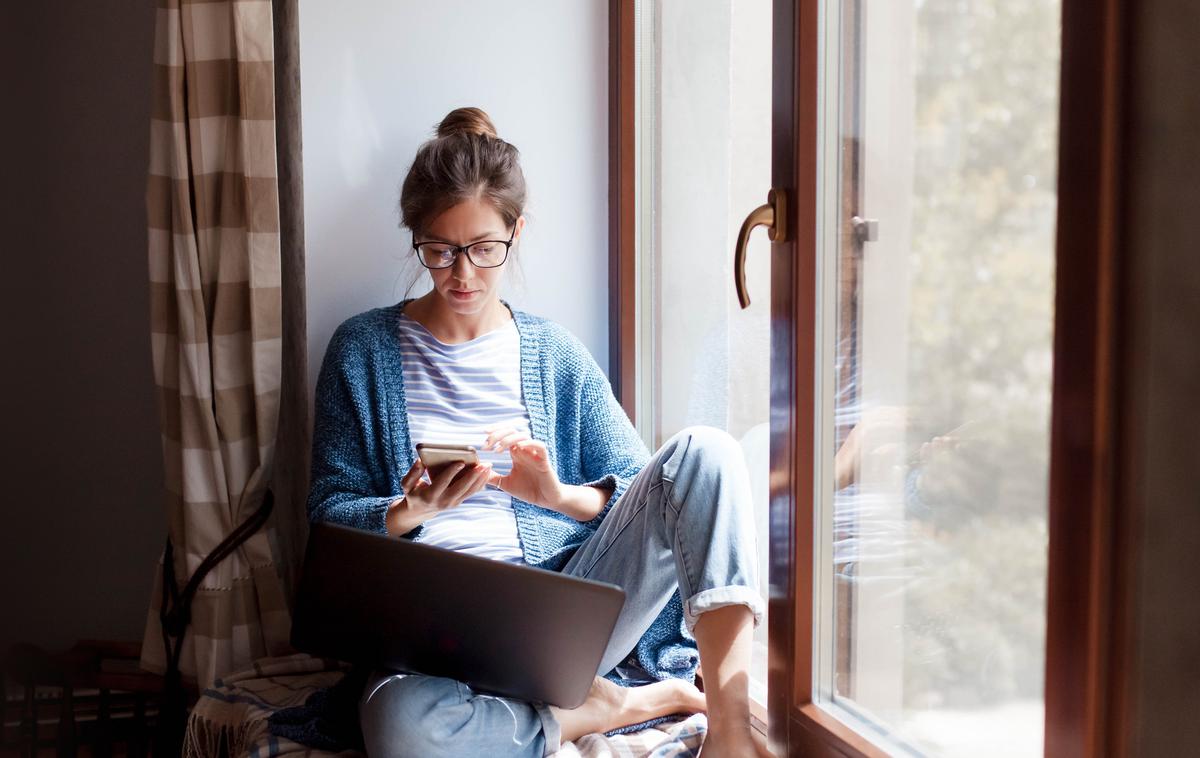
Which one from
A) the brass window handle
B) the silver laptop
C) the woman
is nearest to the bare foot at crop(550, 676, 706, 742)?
the woman

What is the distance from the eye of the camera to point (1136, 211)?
2.31ft

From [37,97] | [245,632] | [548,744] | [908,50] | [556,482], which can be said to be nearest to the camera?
[908,50]

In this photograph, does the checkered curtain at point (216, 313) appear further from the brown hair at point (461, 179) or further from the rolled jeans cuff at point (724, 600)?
the rolled jeans cuff at point (724, 600)

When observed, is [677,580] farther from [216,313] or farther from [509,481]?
[216,313]

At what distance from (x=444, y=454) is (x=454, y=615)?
204 millimetres

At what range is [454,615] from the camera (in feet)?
3.80

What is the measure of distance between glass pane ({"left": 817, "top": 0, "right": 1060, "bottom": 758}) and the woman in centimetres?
15

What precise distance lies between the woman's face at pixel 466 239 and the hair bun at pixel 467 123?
8.6 inches

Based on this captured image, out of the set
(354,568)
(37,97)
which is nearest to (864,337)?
(354,568)

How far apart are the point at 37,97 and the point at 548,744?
5.61 ft

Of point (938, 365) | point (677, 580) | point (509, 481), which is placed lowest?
point (677, 580)

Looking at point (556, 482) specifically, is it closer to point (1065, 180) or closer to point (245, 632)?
point (245, 632)

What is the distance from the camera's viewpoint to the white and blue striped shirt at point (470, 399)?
1.52 meters

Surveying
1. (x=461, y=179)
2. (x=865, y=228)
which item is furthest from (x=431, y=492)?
(x=865, y=228)
